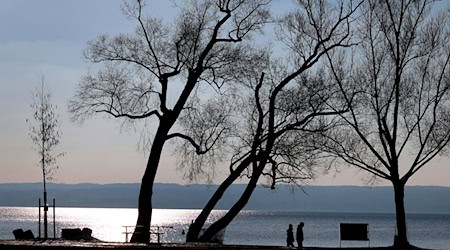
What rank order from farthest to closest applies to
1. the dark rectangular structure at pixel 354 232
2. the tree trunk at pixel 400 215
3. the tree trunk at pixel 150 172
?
1. the tree trunk at pixel 400 215
2. the tree trunk at pixel 150 172
3. the dark rectangular structure at pixel 354 232

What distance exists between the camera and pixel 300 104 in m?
45.0

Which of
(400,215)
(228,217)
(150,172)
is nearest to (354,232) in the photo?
(400,215)

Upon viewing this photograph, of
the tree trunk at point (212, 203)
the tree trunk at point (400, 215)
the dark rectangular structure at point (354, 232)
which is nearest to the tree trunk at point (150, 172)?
the tree trunk at point (212, 203)

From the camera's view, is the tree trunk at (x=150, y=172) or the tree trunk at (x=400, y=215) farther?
the tree trunk at (x=400, y=215)

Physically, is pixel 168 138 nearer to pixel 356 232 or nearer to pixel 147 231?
pixel 147 231

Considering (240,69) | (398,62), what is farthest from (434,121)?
(240,69)

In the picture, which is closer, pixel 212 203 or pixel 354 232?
pixel 354 232

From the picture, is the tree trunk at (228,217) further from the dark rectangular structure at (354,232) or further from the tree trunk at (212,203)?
the dark rectangular structure at (354,232)

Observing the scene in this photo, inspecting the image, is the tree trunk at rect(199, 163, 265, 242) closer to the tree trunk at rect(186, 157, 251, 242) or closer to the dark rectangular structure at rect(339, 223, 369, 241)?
the tree trunk at rect(186, 157, 251, 242)

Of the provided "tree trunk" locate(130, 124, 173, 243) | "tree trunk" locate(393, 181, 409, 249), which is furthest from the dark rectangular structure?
"tree trunk" locate(130, 124, 173, 243)

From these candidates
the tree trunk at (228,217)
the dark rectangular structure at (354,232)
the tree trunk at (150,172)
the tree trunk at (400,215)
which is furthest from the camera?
the tree trunk at (228,217)

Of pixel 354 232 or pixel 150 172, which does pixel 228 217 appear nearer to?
pixel 150 172

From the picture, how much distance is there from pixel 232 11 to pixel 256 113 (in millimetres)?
5884

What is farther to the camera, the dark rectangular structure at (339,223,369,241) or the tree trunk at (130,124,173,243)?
the tree trunk at (130,124,173,243)
